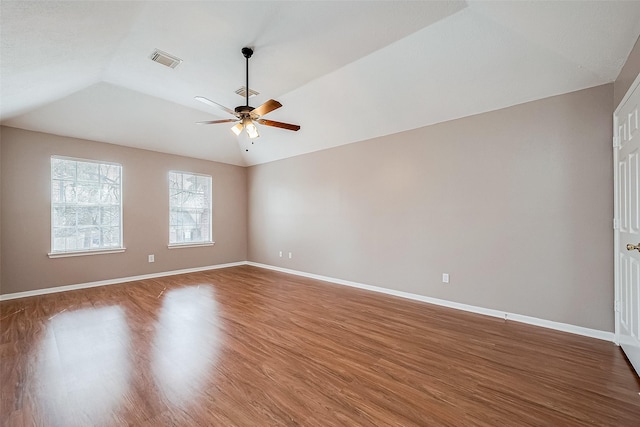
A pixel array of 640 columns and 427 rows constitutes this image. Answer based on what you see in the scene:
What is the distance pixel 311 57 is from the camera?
304cm

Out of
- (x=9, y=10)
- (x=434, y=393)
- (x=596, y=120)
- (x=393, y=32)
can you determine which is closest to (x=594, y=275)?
(x=596, y=120)

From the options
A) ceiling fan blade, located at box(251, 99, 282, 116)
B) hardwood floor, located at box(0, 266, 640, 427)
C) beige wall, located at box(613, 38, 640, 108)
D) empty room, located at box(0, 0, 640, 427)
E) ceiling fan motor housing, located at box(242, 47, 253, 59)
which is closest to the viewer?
hardwood floor, located at box(0, 266, 640, 427)

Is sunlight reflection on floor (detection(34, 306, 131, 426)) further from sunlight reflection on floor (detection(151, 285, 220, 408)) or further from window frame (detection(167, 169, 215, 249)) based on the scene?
window frame (detection(167, 169, 215, 249))

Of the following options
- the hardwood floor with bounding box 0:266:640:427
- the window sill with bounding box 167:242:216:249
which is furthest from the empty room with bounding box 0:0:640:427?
the window sill with bounding box 167:242:216:249

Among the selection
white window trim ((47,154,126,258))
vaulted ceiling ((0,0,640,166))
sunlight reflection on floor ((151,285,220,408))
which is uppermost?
vaulted ceiling ((0,0,640,166))

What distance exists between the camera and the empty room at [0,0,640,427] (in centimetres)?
185

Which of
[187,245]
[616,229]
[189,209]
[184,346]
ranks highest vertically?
[189,209]

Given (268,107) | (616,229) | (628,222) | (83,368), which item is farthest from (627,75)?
(83,368)

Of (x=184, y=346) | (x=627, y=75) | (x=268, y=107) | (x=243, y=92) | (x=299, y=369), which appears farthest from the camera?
(x=243, y=92)

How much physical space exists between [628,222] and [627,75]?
122 centimetres

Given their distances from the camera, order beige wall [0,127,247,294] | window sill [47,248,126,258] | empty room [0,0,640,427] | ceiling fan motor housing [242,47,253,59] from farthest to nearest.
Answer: window sill [47,248,126,258] < beige wall [0,127,247,294] < ceiling fan motor housing [242,47,253,59] < empty room [0,0,640,427]

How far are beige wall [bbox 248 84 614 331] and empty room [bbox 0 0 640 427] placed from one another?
0.07 ft

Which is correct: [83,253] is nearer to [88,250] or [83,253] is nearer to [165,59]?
[88,250]

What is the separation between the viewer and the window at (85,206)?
435cm
